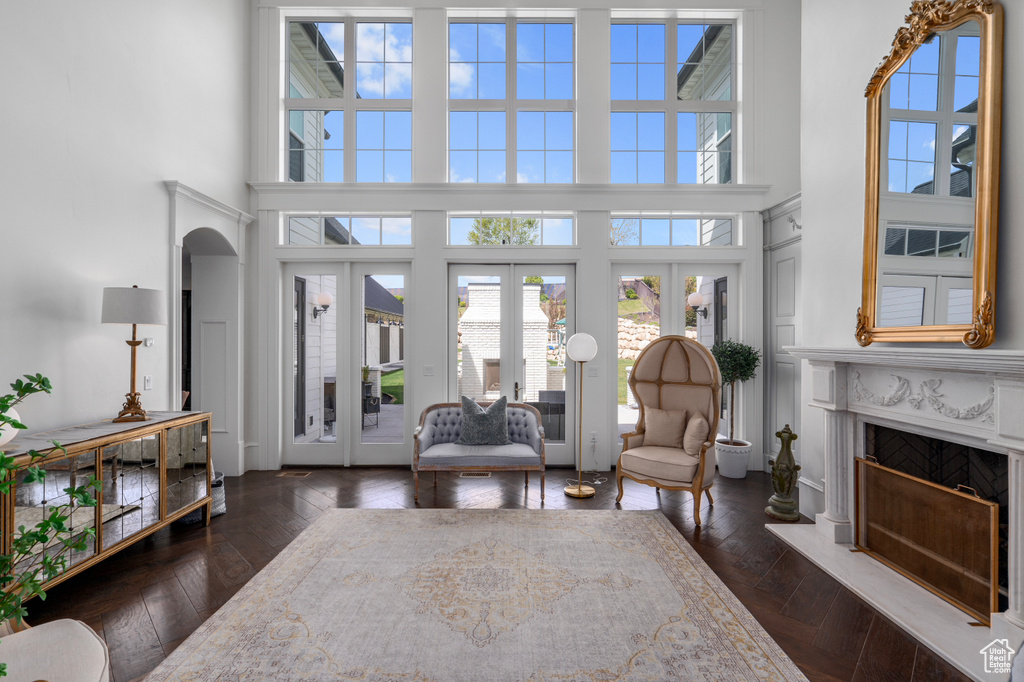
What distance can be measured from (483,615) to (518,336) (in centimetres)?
329

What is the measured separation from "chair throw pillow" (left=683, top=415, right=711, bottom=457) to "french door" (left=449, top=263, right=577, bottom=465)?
1518 mm

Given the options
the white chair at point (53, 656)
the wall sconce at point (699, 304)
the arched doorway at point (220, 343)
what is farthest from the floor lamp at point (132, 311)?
the wall sconce at point (699, 304)

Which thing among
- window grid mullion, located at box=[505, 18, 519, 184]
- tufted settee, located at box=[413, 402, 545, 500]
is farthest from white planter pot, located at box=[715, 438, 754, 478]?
window grid mullion, located at box=[505, 18, 519, 184]

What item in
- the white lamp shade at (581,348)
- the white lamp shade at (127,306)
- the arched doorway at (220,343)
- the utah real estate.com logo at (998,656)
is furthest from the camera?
the arched doorway at (220,343)

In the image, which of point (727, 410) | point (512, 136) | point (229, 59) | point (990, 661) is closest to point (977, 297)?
point (990, 661)

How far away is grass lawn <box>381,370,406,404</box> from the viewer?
18.2 feet

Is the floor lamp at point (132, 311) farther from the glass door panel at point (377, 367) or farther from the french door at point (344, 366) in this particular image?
the glass door panel at point (377, 367)

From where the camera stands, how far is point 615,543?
136 inches

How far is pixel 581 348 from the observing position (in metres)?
4.75

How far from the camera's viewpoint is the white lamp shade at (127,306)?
325 cm

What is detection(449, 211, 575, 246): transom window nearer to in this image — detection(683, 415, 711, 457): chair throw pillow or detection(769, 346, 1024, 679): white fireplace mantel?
detection(683, 415, 711, 457): chair throw pillow

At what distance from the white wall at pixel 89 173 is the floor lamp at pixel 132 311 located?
0.21 metres

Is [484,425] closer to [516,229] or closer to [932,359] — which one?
[516,229]

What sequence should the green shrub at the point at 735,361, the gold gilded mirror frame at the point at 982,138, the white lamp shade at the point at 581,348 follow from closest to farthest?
the gold gilded mirror frame at the point at 982,138 → the white lamp shade at the point at 581,348 → the green shrub at the point at 735,361
